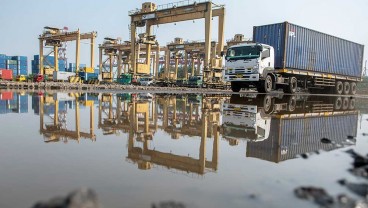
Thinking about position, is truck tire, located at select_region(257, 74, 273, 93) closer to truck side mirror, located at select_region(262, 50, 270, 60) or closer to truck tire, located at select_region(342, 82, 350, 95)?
truck side mirror, located at select_region(262, 50, 270, 60)

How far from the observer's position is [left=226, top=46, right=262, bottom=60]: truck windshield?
551 inches

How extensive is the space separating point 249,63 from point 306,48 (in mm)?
6606

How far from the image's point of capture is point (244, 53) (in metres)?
14.4

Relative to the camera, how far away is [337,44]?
2134cm

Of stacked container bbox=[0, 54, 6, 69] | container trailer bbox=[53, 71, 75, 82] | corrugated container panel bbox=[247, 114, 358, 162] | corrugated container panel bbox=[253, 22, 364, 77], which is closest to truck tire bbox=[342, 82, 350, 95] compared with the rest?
corrugated container panel bbox=[253, 22, 364, 77]

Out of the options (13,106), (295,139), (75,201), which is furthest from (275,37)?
(75,201)

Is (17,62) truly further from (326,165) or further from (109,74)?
(326,165)

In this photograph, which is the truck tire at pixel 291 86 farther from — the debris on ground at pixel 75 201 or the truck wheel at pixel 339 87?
the debris on ground at pixel 75 201

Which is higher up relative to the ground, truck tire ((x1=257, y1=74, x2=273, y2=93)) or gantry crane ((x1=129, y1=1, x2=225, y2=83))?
gantry crane ((x1=129, y1=1, x2=225, y2=83))

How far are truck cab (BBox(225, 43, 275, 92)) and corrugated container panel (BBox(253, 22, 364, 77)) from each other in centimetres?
239

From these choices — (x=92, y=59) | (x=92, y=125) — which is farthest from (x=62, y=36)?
(x=92, y=125)

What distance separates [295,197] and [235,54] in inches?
522

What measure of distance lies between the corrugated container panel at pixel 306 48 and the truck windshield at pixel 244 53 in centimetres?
346

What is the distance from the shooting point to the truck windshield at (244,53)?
1401 centimetres
